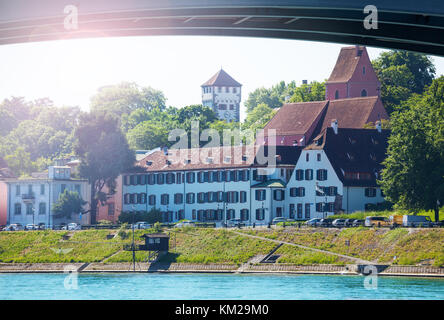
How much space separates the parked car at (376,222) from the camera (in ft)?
200

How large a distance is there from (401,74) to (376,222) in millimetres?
38027

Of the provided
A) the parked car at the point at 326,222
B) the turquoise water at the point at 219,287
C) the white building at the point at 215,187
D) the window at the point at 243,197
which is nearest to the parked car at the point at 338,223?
the parked car at the point at 326,222

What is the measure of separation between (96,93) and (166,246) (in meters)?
64.3

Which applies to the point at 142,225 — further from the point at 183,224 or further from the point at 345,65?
the point at 345,65

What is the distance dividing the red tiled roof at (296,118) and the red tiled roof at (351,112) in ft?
3.40

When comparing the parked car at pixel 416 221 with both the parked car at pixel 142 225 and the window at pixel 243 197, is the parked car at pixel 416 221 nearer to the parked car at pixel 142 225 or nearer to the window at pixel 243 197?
the window at pixel 243 197

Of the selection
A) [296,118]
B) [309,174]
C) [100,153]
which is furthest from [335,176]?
[100,153]

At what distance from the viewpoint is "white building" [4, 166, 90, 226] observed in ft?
275

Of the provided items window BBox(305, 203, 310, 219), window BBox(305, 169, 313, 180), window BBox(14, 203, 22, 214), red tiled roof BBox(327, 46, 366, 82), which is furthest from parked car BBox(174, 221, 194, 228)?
red tiled roof BBox(327, 46, 366, 82)

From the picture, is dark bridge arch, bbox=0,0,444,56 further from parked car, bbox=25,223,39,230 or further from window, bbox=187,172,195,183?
parked car, bbox=25,223,39,230

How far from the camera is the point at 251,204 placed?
2889 inches

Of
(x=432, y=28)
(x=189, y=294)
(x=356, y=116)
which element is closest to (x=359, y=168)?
(x=356, y=116)

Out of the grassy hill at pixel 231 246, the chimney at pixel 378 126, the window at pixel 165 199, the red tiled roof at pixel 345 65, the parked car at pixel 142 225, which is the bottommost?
the grassy hill at pixel 231 246

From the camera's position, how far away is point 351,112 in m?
86.9
